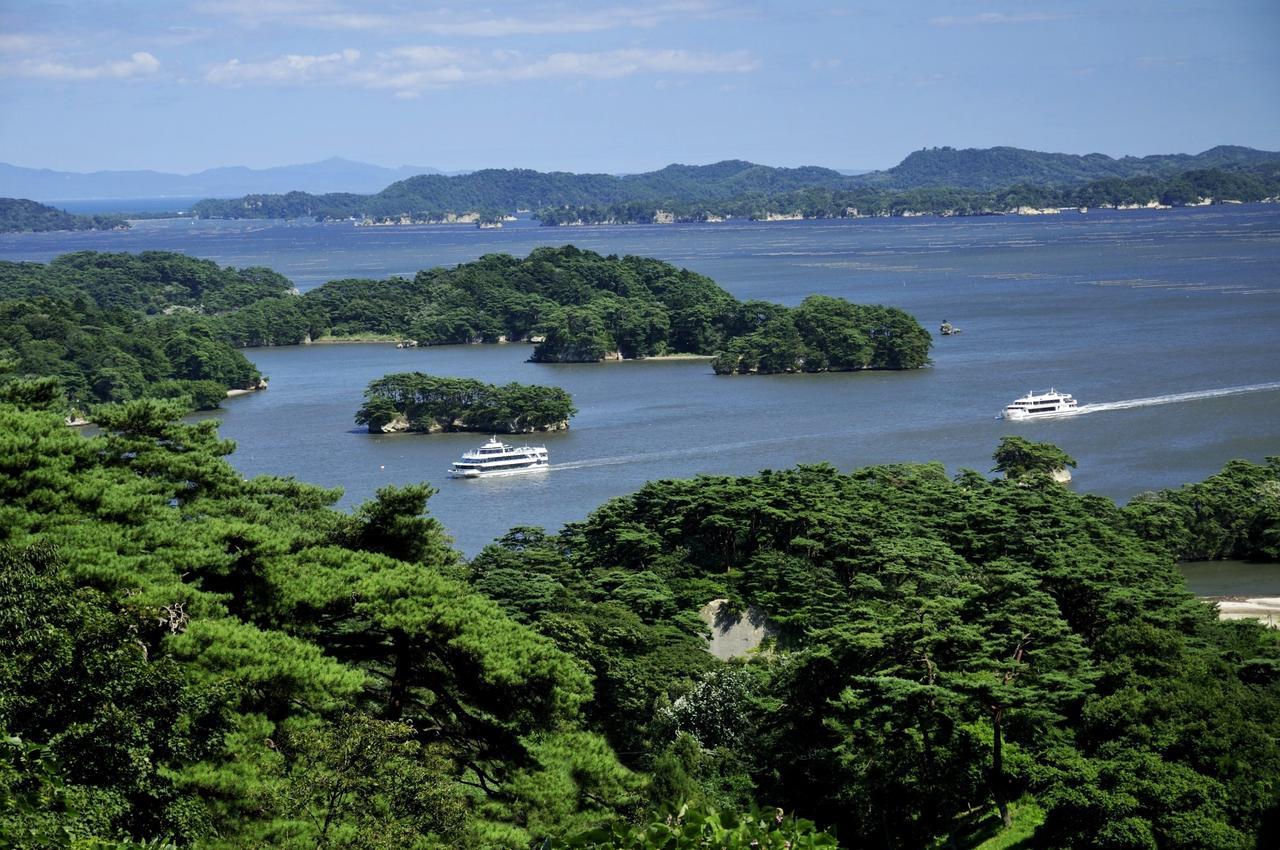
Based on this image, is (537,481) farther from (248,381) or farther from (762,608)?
(248,381)

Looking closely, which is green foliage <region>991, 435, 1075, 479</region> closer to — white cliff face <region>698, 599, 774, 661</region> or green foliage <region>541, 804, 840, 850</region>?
white cliff face <region>698, 599, 774, 661</region>

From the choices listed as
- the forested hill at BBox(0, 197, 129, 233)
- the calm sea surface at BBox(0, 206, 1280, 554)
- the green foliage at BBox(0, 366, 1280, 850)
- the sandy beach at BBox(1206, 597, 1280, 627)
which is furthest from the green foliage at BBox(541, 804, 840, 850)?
the forested hill at BBox(0, 197, 129, 233)

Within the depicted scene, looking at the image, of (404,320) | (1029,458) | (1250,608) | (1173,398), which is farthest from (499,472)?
(404,320)

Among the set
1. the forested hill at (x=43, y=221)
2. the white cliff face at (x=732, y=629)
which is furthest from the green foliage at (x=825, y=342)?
the forested hill at (x=43, y=221)

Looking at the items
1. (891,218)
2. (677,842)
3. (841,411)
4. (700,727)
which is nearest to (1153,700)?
(700,727)

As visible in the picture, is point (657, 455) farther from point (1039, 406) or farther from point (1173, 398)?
point (1173, 398)
